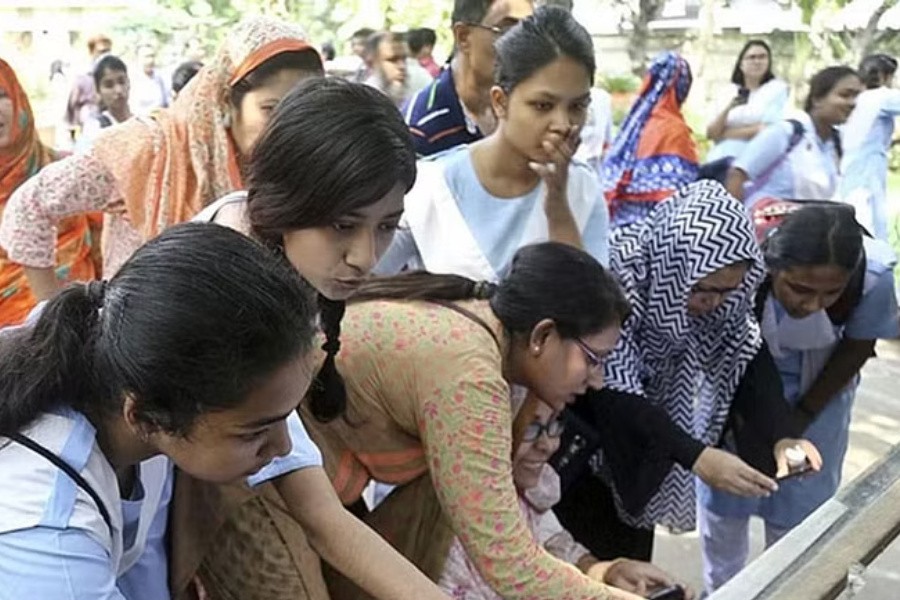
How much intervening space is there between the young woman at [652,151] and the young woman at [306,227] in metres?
2.00

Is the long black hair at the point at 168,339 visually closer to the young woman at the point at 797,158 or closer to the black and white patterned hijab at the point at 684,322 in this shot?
the black and white patterned hijab at the point at 684,322

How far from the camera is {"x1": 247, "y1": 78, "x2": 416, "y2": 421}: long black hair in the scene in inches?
50.9

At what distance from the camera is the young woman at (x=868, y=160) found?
4734 millimetres

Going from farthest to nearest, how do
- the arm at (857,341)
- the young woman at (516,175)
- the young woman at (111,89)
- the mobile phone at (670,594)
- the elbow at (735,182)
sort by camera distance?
1. the young woman at (111,89)
2. the elbow at (735,182)
3. the arm at (857,341)
4. the young woman at (516,175)
5. the mobile phone at (670,594)

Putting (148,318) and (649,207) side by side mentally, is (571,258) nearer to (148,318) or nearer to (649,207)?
(148,318)

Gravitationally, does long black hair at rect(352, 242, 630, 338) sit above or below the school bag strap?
below

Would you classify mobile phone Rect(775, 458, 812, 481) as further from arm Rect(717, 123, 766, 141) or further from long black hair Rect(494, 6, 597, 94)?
arm Rect(717, 123, 766, 141)

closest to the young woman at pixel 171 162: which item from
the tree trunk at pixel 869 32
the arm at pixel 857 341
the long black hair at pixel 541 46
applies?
the long black hair at pixel 541 46

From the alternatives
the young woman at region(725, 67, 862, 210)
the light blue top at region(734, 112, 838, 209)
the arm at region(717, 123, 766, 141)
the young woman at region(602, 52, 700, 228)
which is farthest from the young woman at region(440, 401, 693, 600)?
the arm at region(717, 123, 766, 141)

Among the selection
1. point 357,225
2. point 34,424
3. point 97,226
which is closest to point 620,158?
point 97,226

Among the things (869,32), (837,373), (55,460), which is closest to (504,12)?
(837,373)

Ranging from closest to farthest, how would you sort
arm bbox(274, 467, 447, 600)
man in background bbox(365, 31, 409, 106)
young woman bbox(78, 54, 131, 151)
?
1. arm bbox(274, 467, 447, 600)
2. man in background bbox(365, 31, 409, 106)
3. young woman bbox(78, 54, 131, 151)

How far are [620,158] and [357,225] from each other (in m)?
2.49

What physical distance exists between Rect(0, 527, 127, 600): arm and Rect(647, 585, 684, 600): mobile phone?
947 mm
